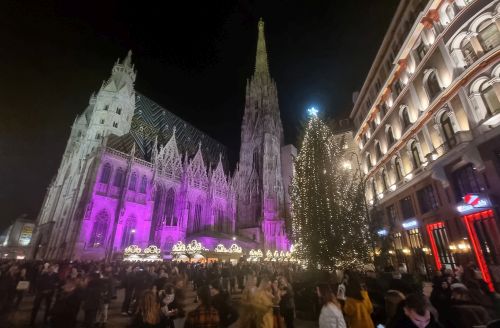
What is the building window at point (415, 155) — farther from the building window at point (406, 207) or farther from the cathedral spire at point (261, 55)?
the cathedral spire at point (261, 55)

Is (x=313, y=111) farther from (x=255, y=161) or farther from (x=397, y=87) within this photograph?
(x=255, y=161)

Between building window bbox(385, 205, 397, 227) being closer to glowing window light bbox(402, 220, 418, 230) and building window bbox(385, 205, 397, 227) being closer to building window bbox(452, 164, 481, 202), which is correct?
glowing window light bbox(402, 220, 418, 230)

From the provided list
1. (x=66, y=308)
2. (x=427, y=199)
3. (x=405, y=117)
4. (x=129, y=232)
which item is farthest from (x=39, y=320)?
(x=405, y=117)

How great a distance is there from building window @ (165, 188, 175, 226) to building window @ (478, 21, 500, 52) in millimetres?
38969

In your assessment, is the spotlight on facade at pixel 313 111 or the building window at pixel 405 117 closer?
the spotlight on facade at pixel 313 111

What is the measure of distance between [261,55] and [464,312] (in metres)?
78.6

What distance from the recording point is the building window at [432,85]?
15.5 meters

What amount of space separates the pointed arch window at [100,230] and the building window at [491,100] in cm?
3721

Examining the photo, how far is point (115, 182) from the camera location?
33281mm

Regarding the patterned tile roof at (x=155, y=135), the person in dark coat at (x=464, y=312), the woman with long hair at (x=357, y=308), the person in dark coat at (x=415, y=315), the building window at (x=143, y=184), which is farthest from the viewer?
the patterned tile roof at (x=155, y=135)

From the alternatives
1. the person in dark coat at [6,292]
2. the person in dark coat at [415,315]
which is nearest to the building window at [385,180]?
the person in dark coat at [415,315]

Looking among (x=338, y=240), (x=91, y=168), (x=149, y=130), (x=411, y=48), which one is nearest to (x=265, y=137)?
(x=149, y=130)

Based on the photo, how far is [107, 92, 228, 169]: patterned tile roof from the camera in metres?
38.4

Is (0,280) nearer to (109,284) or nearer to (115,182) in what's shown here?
(109,284)
